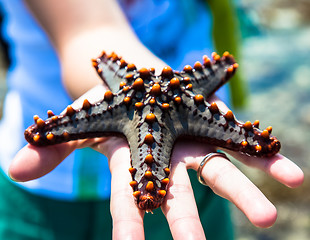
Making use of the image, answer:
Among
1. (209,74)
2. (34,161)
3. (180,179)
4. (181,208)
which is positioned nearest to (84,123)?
(34,161)

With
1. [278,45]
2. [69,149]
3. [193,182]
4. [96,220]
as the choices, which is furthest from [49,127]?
[278,45]

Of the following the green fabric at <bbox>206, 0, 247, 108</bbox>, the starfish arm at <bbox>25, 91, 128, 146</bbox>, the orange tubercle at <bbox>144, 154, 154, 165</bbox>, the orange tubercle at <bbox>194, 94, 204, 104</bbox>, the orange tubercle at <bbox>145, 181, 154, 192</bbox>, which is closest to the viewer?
the orange tubercle at <bbox>145, 181, 154, 192</bbox>

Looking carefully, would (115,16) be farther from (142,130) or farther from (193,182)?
(193,182)

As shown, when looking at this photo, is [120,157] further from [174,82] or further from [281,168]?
[281,168]

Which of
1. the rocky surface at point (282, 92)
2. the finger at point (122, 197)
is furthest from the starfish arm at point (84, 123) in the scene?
the rocky surface at point (282, 92)

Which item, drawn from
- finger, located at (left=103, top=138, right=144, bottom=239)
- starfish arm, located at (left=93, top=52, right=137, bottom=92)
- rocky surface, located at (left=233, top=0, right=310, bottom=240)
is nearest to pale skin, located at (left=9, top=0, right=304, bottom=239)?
finger, located at (left=103, top=138, right=144, bottom=239)

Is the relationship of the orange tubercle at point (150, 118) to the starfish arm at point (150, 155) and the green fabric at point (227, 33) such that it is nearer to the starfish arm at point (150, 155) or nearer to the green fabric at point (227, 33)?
the starfish arm at point (150, 155)

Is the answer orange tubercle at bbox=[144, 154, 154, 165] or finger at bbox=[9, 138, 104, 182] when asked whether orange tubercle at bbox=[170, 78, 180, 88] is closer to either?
orange tubercle at bbox=[144, 154, 154, 165]
